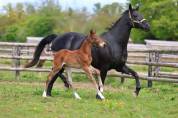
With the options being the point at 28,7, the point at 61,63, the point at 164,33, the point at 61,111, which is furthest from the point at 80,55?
the point at 28,7

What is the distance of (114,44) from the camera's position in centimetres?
1088

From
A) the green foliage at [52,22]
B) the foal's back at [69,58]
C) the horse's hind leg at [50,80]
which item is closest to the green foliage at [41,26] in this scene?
the green foliage at [52,22]

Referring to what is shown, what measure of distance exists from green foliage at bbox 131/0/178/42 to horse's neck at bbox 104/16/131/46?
28.7 m

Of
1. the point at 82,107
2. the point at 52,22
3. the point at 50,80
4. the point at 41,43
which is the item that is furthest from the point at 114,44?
the point at 52,22

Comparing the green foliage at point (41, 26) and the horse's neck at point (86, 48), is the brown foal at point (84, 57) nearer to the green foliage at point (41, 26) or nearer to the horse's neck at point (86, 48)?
the horse's neck at point (86, 48)

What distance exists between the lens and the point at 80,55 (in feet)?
33.6

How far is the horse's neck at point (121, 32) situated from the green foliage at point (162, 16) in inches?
1129

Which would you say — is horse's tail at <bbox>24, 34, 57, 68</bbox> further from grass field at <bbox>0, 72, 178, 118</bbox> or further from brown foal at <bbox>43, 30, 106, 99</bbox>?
brown foal at <bbox>43, 30, 106, 99</bbox>

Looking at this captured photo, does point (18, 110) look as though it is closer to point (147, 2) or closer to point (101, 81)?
point (101, 81)

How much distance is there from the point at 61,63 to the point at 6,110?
2.36 meters

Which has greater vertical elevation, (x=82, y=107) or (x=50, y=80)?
(x=82, y=107)

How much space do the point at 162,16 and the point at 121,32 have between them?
1178 inches

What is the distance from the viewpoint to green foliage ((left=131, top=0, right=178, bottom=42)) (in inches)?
1574

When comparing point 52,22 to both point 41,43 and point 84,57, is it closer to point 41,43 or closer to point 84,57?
point 41,43
